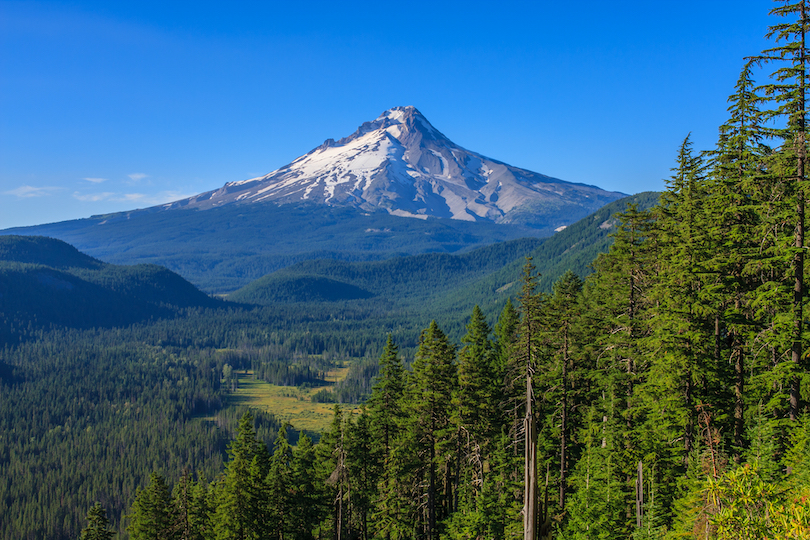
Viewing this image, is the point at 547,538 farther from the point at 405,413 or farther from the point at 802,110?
the point at 405,413

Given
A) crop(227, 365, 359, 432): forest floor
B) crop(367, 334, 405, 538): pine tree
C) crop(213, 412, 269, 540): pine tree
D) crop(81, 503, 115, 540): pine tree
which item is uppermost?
crop(367, 334, 405, 538): pine tree

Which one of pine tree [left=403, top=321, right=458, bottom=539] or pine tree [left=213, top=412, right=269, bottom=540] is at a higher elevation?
pine tree [left=403, top=321, right=458, bottom=539]

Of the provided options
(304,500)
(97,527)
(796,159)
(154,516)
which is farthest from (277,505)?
(796,159)

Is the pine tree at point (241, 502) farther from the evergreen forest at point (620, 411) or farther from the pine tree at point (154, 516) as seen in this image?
the pine tree at point (154, 516)

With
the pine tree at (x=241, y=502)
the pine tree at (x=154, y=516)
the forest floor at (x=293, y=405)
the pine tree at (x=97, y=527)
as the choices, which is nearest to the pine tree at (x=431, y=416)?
the pine tree at (x=241, y=502)

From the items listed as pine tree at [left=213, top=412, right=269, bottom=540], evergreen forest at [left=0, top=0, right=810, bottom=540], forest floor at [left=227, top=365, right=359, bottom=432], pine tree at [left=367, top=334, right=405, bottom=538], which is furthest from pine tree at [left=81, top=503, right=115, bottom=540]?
forest floor at [left=227, top=365, right=359, bottom=432]

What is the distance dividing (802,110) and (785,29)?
3326 mm

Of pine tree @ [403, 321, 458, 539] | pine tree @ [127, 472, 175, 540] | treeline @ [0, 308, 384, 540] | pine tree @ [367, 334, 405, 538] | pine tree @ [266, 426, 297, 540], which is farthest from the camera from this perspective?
treeline @ [0, 308, 384, 540]

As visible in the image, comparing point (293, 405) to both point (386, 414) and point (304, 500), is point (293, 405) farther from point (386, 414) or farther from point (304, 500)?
point (386, 414)

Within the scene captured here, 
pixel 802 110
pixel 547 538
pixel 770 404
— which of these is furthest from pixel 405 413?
pixel 547 538

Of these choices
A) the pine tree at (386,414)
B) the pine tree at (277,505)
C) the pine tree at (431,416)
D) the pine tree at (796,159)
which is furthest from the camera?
the pine tree at (386,414)

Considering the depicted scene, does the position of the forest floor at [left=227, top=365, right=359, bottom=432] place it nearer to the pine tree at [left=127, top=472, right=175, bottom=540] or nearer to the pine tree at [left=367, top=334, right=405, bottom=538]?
the pine tree at [left=127, top=472, right=175, bottom=540]

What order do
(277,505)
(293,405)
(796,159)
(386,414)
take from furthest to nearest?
(293,405) → (386,414) → (277,505) → (796,159)

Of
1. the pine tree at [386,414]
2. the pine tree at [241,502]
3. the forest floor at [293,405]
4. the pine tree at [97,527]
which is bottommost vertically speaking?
the forest floor at [293,405]
